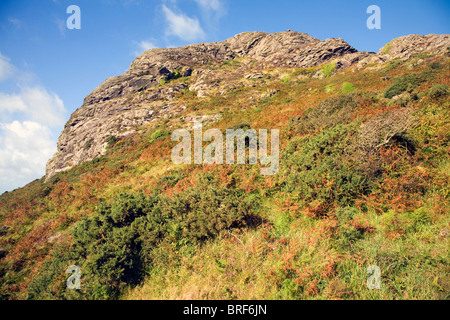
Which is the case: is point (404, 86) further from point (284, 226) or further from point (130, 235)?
point (130, 235)

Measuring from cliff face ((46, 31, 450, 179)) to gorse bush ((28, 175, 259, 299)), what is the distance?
2640cm

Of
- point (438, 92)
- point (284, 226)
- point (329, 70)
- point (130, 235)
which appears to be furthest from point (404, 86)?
point (329, 70)

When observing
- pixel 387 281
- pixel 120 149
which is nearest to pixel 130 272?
pixel 387 281

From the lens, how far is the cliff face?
36.4 meters

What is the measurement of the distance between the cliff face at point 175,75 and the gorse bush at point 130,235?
86.6 feet

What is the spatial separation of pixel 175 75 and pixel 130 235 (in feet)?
208

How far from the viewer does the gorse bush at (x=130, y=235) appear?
175 inches

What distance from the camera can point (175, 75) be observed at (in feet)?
197

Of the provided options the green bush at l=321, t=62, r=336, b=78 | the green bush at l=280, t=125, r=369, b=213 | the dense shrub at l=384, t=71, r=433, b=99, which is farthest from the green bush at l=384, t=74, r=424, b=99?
the green bush at l=321, t=62, r=336, b=78

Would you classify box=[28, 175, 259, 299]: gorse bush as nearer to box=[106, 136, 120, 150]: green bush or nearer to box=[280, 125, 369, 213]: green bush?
box=[280, 125, 369, 213]: green bush

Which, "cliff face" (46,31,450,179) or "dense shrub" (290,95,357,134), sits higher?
"cliff face" (46,31,450,179)

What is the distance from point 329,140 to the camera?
8328 millimetres
